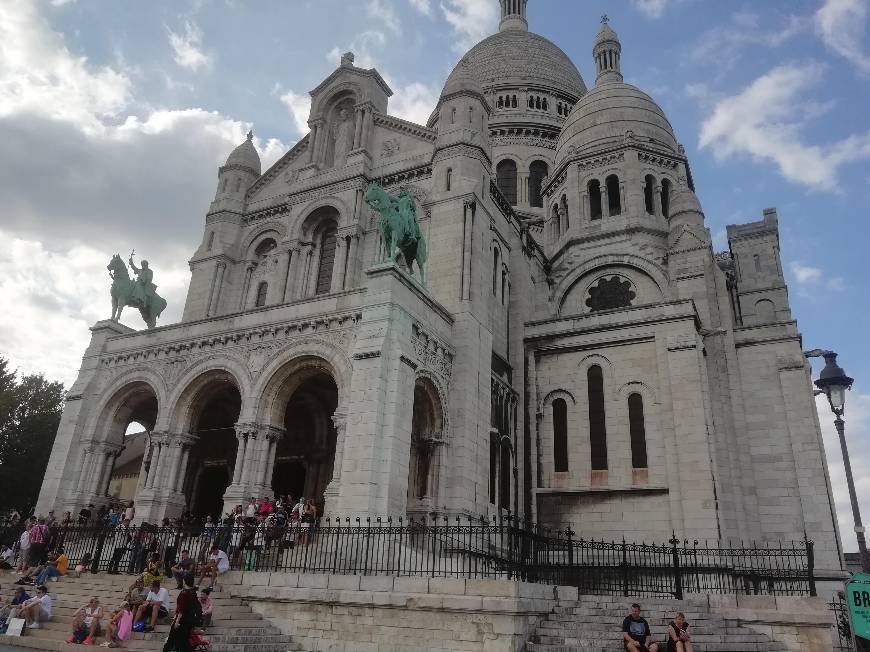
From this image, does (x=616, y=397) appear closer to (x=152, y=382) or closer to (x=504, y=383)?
(x=504, y=383)

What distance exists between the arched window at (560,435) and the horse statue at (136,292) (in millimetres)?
16199

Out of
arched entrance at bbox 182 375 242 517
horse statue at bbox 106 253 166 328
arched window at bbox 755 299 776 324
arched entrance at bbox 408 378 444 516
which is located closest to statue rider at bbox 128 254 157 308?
horse statue at bbox 106 253 166 328

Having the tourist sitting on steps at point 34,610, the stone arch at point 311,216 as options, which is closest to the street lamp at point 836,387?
the tourist sitting on steps at point 34,610

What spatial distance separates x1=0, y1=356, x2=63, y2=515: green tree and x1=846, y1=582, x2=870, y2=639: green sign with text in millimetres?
34305

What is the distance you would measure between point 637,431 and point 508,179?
2164cm

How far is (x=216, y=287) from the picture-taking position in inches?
1117

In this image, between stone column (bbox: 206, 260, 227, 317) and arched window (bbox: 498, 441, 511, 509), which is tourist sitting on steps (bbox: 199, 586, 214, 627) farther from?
stone column (bbox: 206, 260, 227, 317)

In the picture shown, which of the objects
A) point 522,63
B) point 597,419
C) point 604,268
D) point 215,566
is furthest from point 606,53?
point 215,566

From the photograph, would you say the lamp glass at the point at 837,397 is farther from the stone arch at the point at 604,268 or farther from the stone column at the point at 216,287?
the stone column at the point at 216,287

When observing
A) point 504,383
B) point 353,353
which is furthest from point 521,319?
point 353,353

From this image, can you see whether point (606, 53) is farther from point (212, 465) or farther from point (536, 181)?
point (212, 465)

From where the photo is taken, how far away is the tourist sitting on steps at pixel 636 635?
11594mm

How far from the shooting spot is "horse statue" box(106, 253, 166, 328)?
25312 millimetres

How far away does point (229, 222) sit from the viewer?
29656mm
